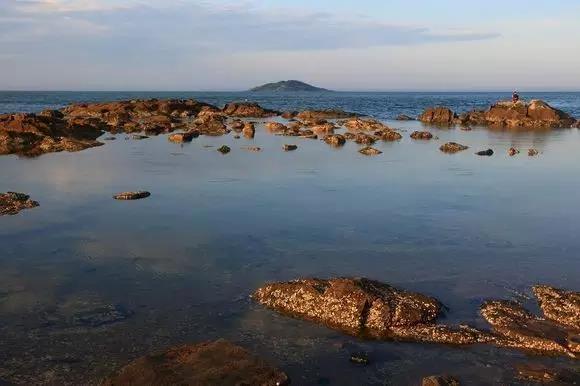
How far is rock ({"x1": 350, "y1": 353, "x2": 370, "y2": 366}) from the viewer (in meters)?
10.0

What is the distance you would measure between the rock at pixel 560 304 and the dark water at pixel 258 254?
1.18 feet

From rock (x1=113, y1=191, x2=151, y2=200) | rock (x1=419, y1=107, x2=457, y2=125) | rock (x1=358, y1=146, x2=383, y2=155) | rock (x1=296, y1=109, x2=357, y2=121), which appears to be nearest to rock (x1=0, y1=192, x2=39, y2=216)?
rock (x1=113, y1=191, x2=151, y2=200)

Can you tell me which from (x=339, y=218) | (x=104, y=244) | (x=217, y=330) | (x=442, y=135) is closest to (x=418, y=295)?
(x=217, y=330)

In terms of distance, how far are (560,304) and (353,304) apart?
481 cm

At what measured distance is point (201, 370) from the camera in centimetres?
885

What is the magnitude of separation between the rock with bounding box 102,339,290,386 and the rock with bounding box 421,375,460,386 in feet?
7.76

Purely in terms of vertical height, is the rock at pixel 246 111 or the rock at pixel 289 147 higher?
the rock at pixel 246 111

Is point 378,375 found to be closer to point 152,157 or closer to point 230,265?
point 230,265

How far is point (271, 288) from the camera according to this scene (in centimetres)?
1289

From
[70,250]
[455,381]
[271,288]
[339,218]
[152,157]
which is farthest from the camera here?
[152,157]

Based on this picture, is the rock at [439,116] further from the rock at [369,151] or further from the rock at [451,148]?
the rock at [369,151]

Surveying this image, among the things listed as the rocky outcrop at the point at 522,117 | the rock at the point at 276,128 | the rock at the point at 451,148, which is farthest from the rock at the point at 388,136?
→ the rocky outcrop at the point at 522,117

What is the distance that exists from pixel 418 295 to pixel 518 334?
2.25 m

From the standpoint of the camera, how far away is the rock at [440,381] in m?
9.02
